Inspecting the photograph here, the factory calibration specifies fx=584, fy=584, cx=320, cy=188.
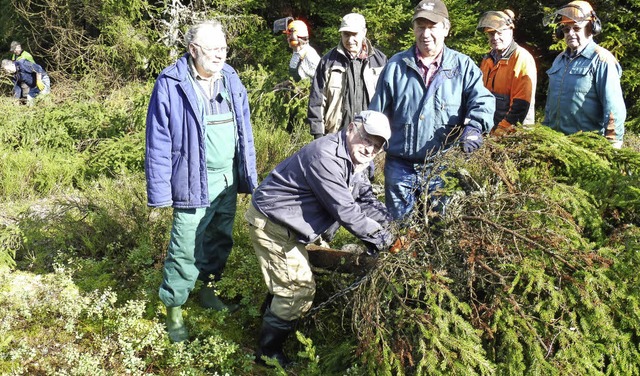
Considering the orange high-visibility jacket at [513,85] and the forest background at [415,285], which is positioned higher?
the orange high-visibility jacket at [513,85]

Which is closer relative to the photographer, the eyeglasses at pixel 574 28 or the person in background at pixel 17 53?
the eyeglasses at pixel 574 28

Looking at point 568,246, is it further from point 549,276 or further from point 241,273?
point 241,273

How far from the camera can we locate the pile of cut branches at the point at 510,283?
2.71 m

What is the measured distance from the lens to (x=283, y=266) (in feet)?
11.6

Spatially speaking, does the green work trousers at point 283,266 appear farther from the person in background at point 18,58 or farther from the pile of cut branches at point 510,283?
the person in background at point 18,58

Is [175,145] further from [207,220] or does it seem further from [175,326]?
[175,326]

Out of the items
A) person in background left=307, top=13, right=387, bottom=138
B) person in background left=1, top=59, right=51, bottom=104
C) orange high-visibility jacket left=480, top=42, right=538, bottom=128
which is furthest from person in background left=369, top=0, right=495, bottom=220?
person in background left=1, top=59, right=51, bottom=104

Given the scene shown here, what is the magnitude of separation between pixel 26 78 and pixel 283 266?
37.5ft

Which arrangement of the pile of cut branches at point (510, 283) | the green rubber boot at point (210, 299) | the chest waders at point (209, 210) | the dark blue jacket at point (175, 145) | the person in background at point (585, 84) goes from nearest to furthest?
the pile of cut branches at point (510, 283)
the dark blue jacket at point (175, 145)
the chest waders at point (209, 210)
the person in background at point (585, 84)
the green rubber boot at point (210, 299)

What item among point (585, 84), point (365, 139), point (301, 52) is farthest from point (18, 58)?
point (585, 84)

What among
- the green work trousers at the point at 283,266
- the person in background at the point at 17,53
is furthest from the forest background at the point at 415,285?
Answer: the person in background at the point at 17,53

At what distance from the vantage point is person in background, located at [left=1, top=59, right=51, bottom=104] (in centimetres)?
1265

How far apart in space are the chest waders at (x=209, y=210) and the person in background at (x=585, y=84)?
254 centimetres

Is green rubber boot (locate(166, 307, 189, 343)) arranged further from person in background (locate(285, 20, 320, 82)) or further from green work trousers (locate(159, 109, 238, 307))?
person in background (locate(285, 20, 320, 82))
